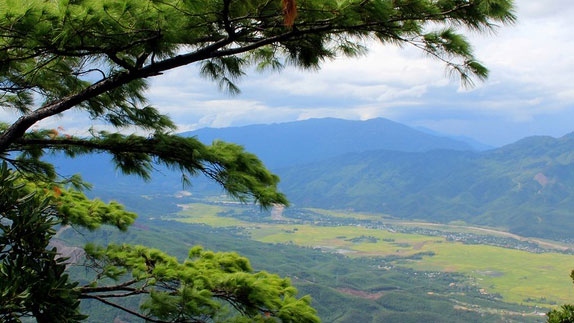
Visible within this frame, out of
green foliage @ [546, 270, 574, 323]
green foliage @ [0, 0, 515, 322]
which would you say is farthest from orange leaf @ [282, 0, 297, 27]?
green foliage @ [546, 270, 574, 323]

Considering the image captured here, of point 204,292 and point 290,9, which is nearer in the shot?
point 290,9

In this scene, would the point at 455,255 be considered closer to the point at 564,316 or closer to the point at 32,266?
the point at 564,316

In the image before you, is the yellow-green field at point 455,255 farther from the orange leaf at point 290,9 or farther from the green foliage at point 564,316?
the orange leaf at point 290,9

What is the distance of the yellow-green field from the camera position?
289 feet

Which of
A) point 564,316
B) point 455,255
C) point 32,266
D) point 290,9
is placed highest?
point 290,9

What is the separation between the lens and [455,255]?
117 metres

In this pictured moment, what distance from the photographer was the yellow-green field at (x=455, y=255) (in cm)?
8806

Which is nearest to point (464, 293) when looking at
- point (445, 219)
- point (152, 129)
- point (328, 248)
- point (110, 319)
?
point (328, 248)

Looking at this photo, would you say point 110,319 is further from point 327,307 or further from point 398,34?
point 398,34

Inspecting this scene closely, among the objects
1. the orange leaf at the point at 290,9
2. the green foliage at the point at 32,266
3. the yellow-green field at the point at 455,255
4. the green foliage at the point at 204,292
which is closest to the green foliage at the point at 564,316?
the green foliage at the point at 204,292

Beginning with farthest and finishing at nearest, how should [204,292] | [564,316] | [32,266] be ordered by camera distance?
[564,316]
[204,292]
[32,266]

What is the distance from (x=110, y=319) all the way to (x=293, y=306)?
2155 inches

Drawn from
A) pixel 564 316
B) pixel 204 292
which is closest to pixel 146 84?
pixel 204 292

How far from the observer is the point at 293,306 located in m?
4.25
